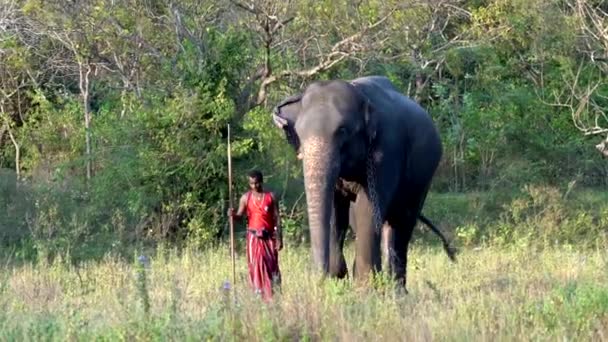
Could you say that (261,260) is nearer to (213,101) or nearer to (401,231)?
(401,231)

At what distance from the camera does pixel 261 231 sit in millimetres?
11312

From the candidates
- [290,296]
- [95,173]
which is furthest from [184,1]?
[290,296]

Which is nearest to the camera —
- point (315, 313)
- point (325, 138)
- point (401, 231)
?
point (315, 313)

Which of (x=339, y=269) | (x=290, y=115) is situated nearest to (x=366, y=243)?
(x=339, y=269)

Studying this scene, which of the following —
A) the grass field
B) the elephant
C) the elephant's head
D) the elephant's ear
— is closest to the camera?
the grass field

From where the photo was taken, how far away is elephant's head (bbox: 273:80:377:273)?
10008 millimetres

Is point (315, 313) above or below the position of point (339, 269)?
below

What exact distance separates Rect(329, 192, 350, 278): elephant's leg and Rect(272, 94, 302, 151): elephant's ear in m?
0.86

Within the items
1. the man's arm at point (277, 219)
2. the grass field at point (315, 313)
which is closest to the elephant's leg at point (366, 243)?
the grass field at point (315, 313)

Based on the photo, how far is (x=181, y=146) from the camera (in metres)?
17.4

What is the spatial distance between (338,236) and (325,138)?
1.65 m

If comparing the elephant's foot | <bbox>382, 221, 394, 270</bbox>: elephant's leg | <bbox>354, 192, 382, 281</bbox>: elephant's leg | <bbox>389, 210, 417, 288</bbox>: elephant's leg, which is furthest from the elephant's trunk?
<bbox>389, 210, 417, 288</bbox>: elephant's leg

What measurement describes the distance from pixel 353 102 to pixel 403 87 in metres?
11.8

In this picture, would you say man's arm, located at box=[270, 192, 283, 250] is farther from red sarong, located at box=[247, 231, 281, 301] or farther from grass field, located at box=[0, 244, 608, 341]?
grass field, located at box=[0, 244, 608, 341]
